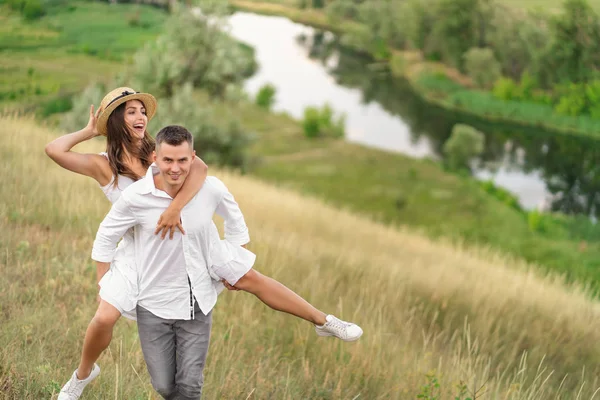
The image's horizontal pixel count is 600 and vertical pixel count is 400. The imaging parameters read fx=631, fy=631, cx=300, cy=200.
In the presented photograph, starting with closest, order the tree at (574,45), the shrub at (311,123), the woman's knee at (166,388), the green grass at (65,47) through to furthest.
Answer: the woman's knee at (166,388)
the green grass at (65,47)
the shrub at (311,123)
the tree at (574,45)

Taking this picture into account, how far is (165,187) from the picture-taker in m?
3.10

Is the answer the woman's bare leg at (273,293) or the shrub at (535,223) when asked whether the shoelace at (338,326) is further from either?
the shrub at (535,223)

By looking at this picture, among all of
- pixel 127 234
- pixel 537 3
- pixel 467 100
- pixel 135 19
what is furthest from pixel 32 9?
pixel 537 3

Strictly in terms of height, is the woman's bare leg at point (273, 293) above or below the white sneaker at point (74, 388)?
above

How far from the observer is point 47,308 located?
431 cm

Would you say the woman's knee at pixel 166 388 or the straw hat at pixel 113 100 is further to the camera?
the straw hat at pixel 113 100

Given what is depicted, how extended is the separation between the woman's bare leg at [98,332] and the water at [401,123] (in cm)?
2816

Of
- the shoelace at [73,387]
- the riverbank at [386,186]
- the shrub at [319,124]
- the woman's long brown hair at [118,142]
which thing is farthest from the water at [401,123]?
the shoelace at [73,387]

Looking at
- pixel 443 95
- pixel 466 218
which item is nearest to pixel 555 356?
pixel 466 218

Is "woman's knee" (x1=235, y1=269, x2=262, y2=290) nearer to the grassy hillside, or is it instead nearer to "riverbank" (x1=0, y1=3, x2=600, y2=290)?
the grassy hillside

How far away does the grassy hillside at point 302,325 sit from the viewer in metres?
3.96

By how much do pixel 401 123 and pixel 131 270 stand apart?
187 ft

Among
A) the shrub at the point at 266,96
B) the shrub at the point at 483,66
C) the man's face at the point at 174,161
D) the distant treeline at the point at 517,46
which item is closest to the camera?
the man's face at the point at 174,161

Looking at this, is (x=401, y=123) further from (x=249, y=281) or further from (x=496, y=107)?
(x=249, y=281)
